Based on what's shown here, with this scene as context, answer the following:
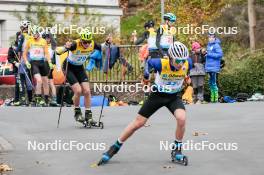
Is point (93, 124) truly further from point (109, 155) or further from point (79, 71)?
point (109, 155)

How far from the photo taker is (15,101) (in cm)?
2128

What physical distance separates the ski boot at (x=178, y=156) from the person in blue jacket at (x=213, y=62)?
1032cm

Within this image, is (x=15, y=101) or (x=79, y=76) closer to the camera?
(x=79, y=76)

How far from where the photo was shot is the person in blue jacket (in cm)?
2141

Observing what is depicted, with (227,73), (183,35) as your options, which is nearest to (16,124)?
(227,73)

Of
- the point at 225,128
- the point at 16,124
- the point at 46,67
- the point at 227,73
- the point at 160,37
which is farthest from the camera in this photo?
the point at 227,73

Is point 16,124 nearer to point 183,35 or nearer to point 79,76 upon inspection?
point 79,76

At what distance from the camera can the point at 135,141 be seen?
535 inches

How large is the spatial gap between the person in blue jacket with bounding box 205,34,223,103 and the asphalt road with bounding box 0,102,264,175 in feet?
6.37

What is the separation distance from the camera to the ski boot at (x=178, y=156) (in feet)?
36.3

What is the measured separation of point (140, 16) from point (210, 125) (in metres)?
27.9

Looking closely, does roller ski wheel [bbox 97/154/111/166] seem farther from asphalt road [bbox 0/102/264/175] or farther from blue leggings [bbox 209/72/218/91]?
blue leggings [bbox 209/72/218/91]

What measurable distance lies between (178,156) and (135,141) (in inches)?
99.5

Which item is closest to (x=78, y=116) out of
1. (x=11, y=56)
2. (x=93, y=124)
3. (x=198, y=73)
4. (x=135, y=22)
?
(x=93, y=124)
